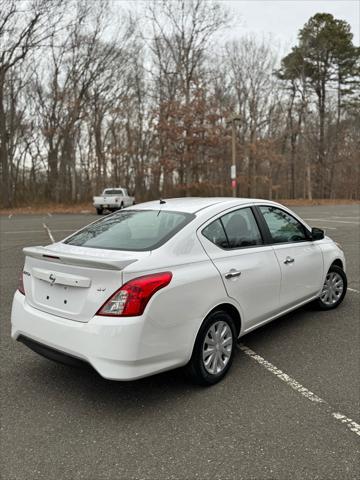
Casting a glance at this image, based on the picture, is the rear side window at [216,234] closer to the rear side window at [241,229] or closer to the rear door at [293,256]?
the rear side window at [241,229]

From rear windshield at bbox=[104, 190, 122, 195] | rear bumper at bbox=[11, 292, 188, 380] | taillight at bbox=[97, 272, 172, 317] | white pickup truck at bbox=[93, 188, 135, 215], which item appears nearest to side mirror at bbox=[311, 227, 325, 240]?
rear bumper at bbox=[11, 292, 188, 380]

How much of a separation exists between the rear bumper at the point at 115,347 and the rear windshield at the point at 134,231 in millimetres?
666

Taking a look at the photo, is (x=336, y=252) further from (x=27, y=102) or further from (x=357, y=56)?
(x=357, y=56)

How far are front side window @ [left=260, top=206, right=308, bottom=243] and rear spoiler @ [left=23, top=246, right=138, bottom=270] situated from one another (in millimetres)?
1863

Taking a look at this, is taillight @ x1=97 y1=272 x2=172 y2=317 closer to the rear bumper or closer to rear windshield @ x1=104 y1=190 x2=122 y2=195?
the rear bumper

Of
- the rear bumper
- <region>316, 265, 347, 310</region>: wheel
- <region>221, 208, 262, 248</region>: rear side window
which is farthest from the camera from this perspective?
<region>316, 265, 347, 310</region>: wheel

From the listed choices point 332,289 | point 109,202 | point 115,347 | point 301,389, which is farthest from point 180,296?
point 109,202

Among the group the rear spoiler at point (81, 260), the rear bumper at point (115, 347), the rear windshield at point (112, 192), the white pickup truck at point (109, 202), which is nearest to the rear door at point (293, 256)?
the rear bumper at point (115, 347)

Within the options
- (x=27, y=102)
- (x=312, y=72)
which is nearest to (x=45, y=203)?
(x=27, y=102)

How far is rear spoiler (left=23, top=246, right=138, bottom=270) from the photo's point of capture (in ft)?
8.80

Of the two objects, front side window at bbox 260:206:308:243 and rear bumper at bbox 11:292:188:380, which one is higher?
front side window at bbox 260:206:308:243

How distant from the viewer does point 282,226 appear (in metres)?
4.29

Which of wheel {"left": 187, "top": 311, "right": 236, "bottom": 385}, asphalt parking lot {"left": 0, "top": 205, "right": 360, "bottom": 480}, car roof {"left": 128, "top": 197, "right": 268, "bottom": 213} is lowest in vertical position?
asphalt parking lot {"left": 0, "top": 205, "right": 360, "bottom": 480}

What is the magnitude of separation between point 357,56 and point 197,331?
140 feet
